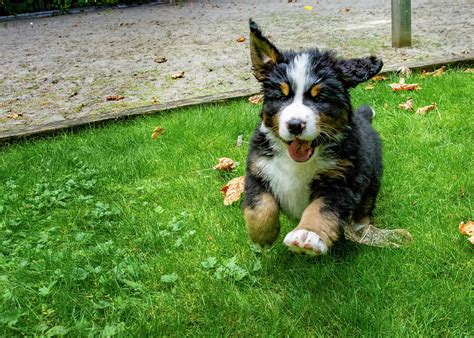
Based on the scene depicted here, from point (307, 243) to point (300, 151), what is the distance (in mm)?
486

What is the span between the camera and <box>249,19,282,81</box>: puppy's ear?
2.50 m

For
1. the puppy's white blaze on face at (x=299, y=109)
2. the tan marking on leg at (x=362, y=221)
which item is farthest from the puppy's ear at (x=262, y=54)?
the tan marking on leg at (x=362, y=221)

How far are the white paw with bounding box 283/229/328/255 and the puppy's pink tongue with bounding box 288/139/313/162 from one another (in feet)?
1.33

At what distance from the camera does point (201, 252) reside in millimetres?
2719

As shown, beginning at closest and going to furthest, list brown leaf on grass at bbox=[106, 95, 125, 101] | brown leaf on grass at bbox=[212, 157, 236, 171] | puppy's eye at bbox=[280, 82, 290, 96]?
puppy's eye at bbox=[280, 82, 290, 96]
brown leaf on grass at bbox=[212, 157, 236, 171]
brown leaf on grass at bbox=[106, 95, 125, 101]

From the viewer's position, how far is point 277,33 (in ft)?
28.1

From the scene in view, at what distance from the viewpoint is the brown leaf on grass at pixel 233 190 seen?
3223 mm

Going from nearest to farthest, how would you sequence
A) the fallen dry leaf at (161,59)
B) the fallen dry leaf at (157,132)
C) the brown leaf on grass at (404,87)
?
the fallen dry leaf at (157,132) → the brown leaf on grass at (404,87) → the fallen dry leaf at (161,59)

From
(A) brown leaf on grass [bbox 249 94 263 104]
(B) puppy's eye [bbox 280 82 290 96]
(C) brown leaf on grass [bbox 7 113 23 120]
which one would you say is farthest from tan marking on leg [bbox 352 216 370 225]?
(C) brown leaf on grass [bbox 7 113 23 120]

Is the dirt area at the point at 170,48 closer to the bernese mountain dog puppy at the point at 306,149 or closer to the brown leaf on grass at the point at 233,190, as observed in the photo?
the brown leaf on grass at the point at 233,190

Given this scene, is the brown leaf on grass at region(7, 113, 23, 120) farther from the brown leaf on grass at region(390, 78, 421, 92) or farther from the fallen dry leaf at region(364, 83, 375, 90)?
the brown leaf on grass at region(390, 78, 421, 92)

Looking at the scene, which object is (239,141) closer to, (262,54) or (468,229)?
(262,54)

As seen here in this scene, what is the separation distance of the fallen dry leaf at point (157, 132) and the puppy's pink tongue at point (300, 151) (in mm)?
2137

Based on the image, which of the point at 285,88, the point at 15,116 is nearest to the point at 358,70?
the point at 285,88
